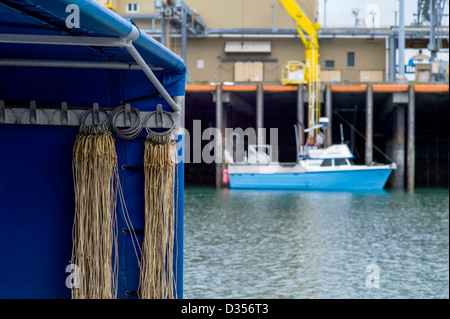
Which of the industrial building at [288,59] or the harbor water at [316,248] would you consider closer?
the harbor water at [316,248]

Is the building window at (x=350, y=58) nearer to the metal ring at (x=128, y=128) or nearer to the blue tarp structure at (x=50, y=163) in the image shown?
the blue tarp structure at (x=50, y=163)

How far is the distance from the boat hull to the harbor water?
382 cm

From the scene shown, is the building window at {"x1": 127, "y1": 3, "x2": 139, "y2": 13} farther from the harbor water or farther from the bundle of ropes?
the bundle of ropes

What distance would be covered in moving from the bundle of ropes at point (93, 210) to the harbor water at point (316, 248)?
6.82m

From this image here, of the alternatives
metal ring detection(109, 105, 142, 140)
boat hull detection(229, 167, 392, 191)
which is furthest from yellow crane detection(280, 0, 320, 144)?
metal ring detection(109, 105, 142, 140)

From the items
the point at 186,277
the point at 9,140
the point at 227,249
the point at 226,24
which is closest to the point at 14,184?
the point at 9,140

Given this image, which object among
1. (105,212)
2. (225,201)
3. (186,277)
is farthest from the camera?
(225,201)

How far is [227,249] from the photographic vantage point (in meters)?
15.8

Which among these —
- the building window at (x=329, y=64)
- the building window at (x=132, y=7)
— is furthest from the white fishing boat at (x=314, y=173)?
the building window at (x=132, y=7)

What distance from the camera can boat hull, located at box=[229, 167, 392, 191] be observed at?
30891 mm

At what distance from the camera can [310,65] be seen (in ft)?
113

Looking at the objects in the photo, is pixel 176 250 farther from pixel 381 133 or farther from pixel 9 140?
pixel 381 133

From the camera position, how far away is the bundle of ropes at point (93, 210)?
14.9 feet

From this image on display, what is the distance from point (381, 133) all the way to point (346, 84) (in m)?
10.7
